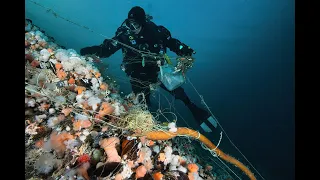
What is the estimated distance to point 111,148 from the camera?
2.50 metres

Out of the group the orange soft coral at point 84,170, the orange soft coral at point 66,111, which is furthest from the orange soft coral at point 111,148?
the orange soft coral at point 66,111

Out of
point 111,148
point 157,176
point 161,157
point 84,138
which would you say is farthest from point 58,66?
point 157,176

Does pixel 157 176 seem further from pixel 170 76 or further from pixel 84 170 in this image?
A: pixel 170 76

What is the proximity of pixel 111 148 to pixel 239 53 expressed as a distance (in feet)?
195

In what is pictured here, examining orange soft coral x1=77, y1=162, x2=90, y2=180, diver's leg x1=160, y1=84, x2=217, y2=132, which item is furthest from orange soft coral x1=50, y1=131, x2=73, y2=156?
diver's leg x1=160, y1=84, x2=217, y2=132

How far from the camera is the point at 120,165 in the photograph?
248 cm

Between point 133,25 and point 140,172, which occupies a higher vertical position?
point 133,25

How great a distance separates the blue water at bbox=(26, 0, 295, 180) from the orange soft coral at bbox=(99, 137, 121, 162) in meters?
28.5

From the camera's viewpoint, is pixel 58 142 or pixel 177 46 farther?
pixel 177 46

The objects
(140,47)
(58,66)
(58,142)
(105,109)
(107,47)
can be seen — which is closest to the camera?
(58,142)

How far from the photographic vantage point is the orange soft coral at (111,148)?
247cm

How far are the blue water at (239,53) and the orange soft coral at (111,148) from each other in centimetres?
2847

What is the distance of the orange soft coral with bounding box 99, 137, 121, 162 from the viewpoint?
8.11 feet

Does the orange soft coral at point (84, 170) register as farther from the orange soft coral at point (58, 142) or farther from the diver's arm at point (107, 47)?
the diver's arm at point (107, 47)
